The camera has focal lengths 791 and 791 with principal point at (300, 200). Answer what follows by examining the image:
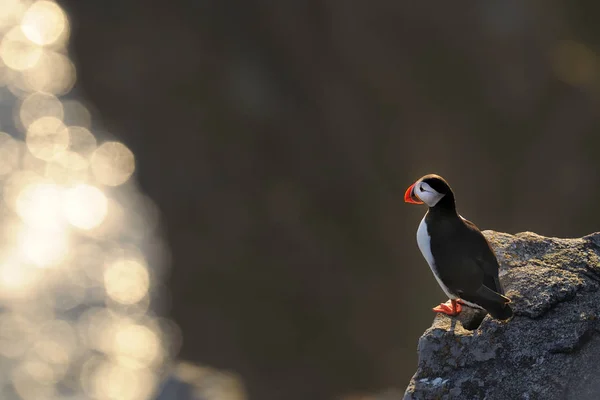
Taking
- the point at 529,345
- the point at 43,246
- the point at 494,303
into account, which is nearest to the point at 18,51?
the point at 43,246

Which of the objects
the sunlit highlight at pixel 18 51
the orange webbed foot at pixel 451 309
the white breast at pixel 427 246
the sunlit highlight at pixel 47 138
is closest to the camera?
the orange webbed foot at pixel 451 309

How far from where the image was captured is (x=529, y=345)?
724 centimetres

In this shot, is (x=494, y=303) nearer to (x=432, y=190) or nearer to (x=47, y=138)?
(x=432, y=190)

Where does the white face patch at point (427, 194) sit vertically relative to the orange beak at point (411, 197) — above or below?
below

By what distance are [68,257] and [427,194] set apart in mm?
18984

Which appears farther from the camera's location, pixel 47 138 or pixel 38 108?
pixel 38 108

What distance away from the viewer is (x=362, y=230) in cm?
2330

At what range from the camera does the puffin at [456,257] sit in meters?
7.40

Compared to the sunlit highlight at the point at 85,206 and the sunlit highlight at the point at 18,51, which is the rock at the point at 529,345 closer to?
the sunlit highlight at the point at 85,206

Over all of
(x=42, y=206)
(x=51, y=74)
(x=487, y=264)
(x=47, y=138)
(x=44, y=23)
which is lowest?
(x=487, y=264)

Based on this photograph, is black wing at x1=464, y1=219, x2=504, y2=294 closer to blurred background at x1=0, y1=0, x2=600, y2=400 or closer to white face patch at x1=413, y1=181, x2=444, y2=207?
white face patch at x1=413, y1=181, x2=444, y2=207

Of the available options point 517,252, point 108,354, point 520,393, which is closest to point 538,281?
point 517,252

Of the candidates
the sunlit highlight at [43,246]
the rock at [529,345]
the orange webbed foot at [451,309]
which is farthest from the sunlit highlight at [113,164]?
the rock at [529,345]

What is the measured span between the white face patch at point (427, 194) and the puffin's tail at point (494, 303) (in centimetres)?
131
